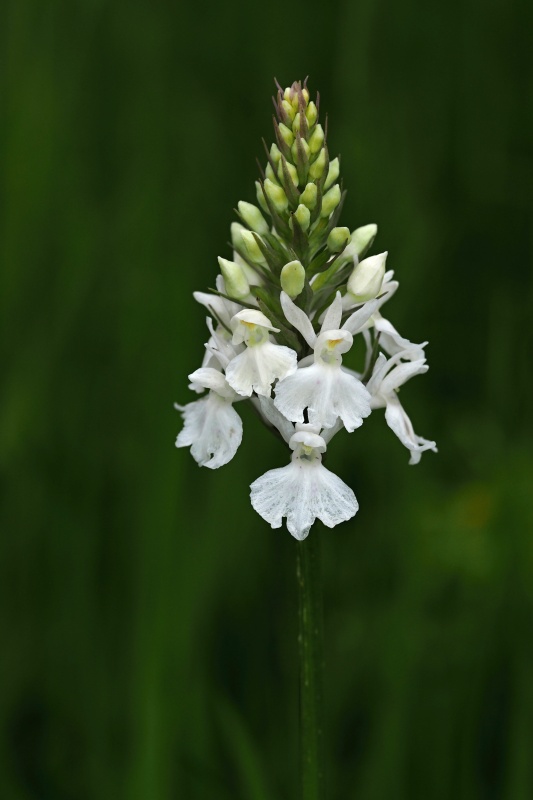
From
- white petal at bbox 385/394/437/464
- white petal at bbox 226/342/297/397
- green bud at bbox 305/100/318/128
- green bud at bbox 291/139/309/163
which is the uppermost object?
green bud at bbox 305/100/318/128

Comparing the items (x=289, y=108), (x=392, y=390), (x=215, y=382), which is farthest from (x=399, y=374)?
(x=289, y=108)

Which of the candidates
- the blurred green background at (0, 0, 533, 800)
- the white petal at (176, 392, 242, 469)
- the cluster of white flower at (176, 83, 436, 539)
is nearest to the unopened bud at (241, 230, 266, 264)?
the cluster of white flower at (176, 83, 436, 539)

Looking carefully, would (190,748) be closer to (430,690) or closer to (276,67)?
(430,690)

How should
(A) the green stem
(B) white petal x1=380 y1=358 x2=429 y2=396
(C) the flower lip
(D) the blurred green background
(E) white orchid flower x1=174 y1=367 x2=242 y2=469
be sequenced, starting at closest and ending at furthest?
(A) the green stem → (C) the flower lip → (E) white orchid flower x1=174 y1=367 x2=242 y2=469 → (B) white petal x1=380 y1=358 x2=429 y2=396 → (D) the blurred green background

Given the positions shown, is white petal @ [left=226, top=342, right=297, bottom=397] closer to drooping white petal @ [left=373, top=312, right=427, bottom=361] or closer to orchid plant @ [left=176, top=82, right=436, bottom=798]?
orchid plant @ [left=176, top=82, right=436, bottom=798]

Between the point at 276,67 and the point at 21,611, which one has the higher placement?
the point at 276,67

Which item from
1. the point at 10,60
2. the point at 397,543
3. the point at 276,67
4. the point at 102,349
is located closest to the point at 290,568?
the point at 397,543

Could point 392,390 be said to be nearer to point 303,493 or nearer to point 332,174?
point 303,493
